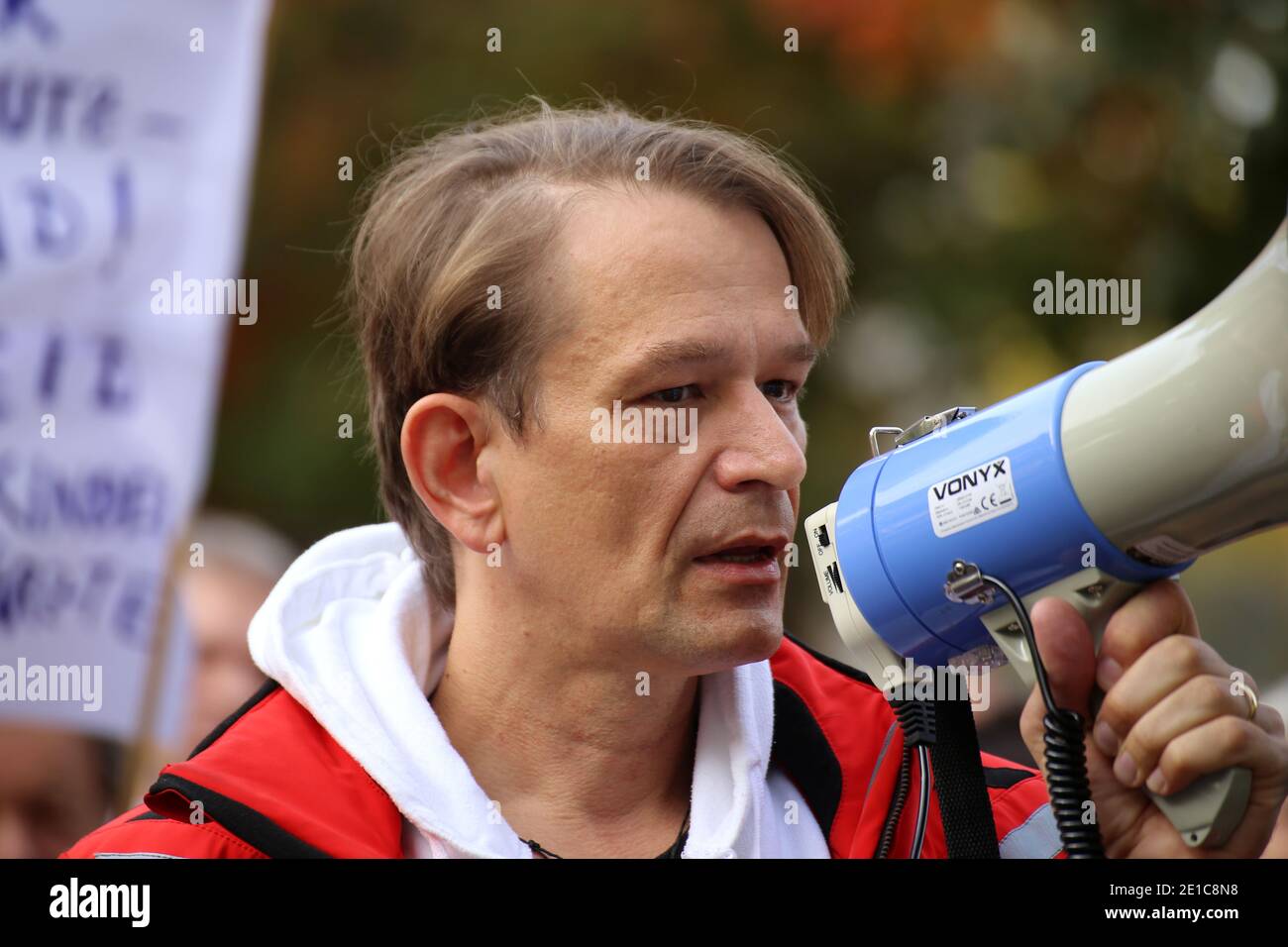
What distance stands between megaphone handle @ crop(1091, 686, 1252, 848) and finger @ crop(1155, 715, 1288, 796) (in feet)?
0.05

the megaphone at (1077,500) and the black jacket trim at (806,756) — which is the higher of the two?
the megaphone at (1077,500)

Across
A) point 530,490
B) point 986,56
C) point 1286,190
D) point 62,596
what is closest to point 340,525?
point 62,596

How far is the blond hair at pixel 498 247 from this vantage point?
2582 mm

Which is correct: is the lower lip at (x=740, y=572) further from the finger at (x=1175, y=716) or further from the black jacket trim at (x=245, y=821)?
the black jacket trim at (x=245, y=821)

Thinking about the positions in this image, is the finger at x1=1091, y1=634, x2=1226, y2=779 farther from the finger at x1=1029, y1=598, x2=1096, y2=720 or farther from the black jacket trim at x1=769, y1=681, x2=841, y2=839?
the black jacket trim at x1=769, y1=681, x2=841, y2=839

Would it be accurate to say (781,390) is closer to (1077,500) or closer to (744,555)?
(744,555)

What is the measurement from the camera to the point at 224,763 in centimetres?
238

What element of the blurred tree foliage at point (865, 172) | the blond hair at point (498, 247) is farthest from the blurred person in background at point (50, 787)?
the blond hair at point (498, 247)

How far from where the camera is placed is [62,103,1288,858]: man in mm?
2395

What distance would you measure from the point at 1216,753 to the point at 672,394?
876mm

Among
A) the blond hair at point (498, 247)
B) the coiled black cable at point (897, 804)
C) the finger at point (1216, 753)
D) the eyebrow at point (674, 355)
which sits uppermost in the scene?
the blond hair at point (498, 247)

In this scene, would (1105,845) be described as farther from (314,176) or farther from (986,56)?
(314,176)

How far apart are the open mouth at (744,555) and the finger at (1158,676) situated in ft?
1.77

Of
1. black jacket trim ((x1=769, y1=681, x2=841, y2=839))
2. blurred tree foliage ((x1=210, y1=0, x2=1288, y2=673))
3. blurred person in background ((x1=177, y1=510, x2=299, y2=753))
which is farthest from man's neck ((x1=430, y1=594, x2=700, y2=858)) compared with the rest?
blurred tree foliage ((x1=210, y1=0, x2=1288, y2=673))
